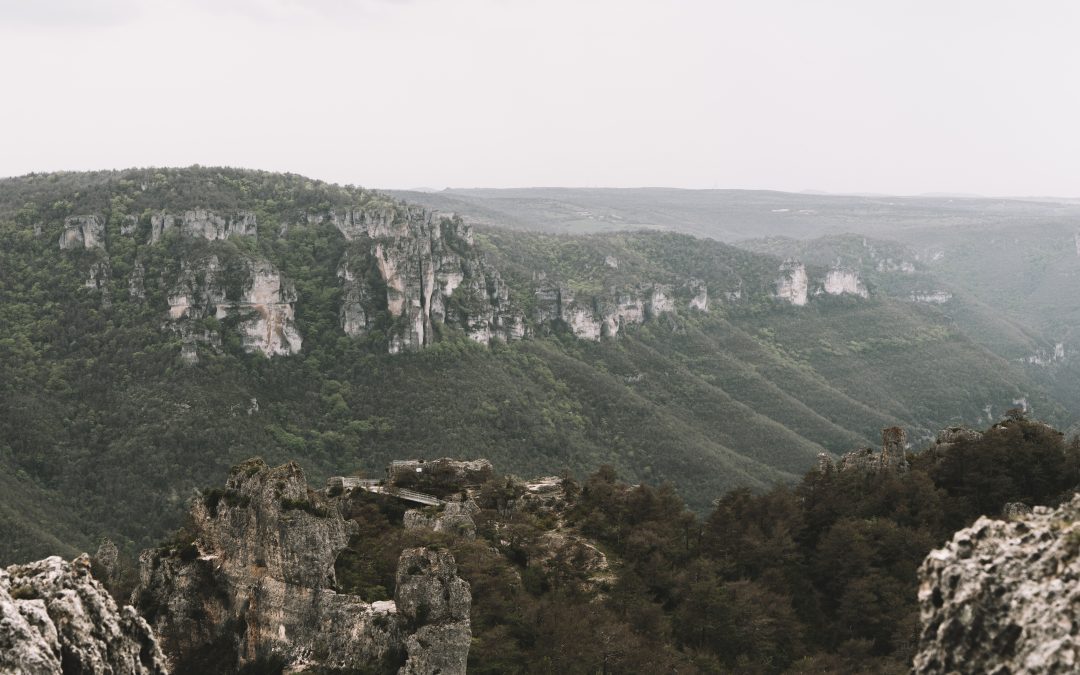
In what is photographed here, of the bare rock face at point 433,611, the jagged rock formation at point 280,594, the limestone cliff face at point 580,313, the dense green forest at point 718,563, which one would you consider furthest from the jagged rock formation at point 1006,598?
the limestone cliff face at point 580,313

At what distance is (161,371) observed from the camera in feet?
328

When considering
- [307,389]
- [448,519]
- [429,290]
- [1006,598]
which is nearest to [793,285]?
[429,290]

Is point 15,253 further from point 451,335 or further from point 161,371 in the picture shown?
point 451,335

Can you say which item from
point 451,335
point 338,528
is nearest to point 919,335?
point 451,335

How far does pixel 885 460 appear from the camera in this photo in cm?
4850

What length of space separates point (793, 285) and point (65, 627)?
19837 cm

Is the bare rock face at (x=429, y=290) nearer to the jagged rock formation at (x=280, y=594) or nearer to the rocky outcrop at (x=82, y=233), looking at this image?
the rocky outcrop at (x=82, y=233)

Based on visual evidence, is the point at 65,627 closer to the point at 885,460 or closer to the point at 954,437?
the point at 885,460

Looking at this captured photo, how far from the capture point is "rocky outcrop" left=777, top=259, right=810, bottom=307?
641ft

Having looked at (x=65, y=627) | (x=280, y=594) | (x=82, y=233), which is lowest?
(x=280, y=594)

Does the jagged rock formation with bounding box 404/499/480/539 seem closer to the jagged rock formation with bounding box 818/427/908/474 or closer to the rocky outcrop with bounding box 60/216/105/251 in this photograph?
the jagged rock formation with bounding box 818/427/908/474

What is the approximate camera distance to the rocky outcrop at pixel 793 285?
19550 centimetres

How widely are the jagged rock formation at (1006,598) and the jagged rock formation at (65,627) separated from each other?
9.17 m

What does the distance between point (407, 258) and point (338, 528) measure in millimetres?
96378
